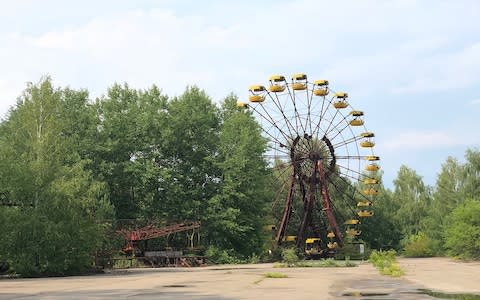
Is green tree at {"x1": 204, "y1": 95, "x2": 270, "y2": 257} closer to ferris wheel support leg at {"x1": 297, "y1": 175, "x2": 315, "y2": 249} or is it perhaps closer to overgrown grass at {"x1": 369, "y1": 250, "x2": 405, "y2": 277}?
ferris wheel support leg at {"x1": 297, "y1": 175, "x2": 315, "y2": 249}

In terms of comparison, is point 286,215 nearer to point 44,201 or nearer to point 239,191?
point 239,191

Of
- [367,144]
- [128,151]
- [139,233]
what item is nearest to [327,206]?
[367,144]

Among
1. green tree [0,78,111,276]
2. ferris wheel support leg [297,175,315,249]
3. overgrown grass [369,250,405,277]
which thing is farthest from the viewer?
ferris wheel support leg [297,175,315,249]

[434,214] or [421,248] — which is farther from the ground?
[434,214]

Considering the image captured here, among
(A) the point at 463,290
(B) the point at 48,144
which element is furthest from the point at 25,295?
(B) the point at 48,144

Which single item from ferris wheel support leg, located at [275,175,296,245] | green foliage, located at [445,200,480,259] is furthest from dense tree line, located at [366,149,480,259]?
ferris wheel support leg, located at [275,175,296,245]

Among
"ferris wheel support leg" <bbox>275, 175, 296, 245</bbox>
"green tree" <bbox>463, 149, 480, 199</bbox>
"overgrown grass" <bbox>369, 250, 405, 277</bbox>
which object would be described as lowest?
"overgrown grass" <bbox>369, 250, 405, 277</bbox>

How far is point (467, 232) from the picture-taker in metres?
47.4

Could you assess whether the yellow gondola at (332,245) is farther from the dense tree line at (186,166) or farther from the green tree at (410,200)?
the green tree at (410,200)

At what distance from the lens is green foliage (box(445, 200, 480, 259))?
47.3 meters

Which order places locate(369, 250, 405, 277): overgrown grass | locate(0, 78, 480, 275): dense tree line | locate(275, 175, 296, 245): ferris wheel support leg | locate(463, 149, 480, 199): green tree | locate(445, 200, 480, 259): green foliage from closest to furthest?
locate(369, 250, 405, 277): overgrown grass, locate(445, 200, 480, 259): green foliage, locate(0, 78, 480, 275): dense tree line, locate(275, 175, 296, 245): ferris wheel support leg, locate(463, 149, 480, 199): green tree

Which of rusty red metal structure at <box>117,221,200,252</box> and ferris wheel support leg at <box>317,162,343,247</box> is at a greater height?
ferris wheel support leg at <box>317,162,343,247</box>

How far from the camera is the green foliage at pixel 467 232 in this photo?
155 feet

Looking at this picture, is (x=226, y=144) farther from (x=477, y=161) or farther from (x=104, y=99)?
(x=477, y=161)
